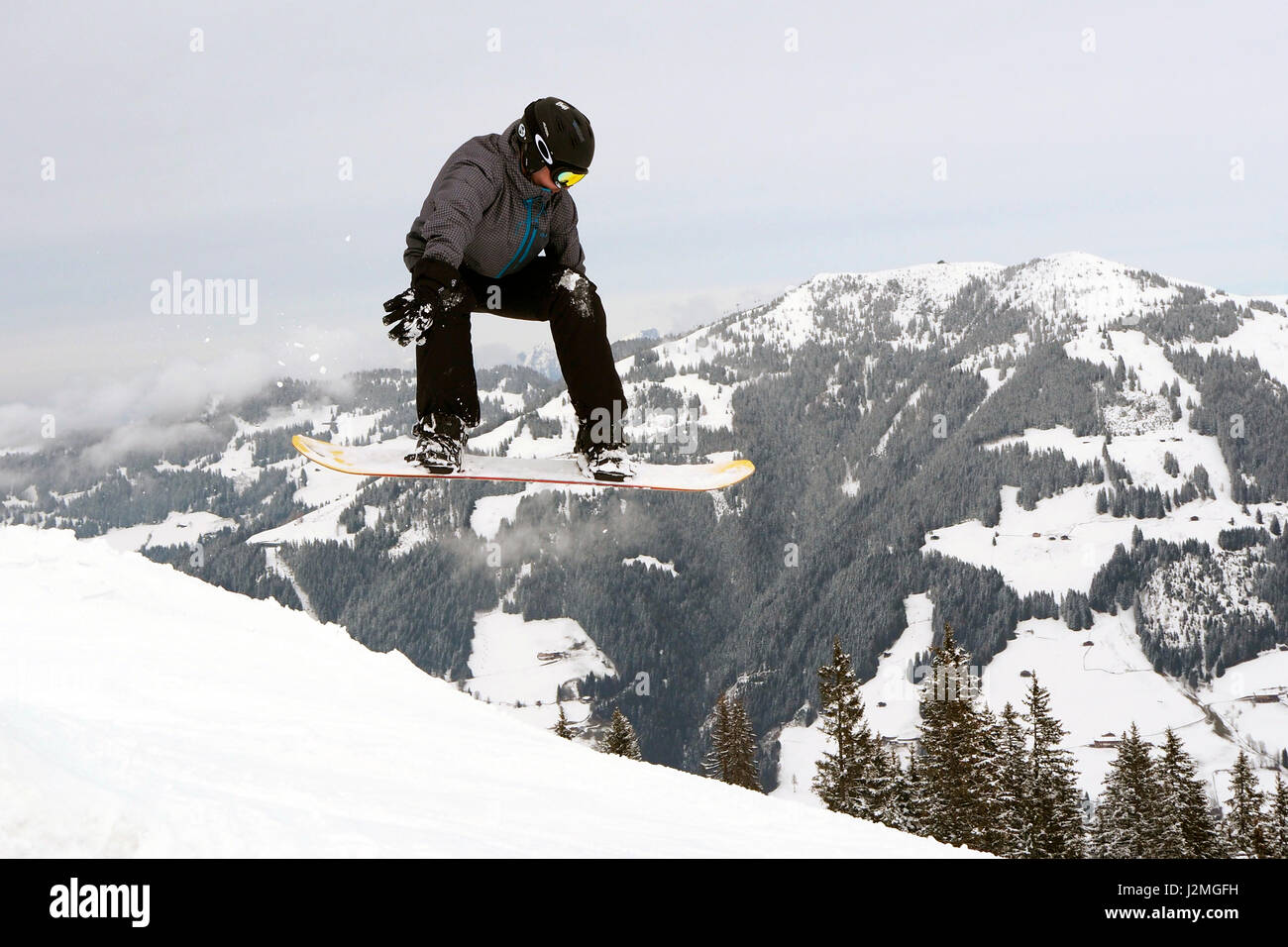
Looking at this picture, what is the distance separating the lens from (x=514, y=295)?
7512 mm

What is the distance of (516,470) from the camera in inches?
334

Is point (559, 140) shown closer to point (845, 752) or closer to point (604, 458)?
point (604, 458)

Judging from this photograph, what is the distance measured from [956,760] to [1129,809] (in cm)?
1421

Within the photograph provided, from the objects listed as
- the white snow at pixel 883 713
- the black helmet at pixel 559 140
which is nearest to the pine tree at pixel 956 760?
the black helmet at pixel 559 140

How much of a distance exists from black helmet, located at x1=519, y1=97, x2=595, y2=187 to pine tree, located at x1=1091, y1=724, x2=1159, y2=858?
154 feet

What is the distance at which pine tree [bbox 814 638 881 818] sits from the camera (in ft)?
127

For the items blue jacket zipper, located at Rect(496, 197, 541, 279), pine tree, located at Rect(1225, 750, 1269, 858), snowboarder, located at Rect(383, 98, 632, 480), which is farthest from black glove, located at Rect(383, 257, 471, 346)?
pine tree, located at Rect(1225, 750, 1269, 858)

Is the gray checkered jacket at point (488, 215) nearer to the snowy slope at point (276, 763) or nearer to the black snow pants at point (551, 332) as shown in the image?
the black snow pants at point (551, 332)

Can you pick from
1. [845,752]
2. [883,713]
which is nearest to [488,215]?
[845,752]

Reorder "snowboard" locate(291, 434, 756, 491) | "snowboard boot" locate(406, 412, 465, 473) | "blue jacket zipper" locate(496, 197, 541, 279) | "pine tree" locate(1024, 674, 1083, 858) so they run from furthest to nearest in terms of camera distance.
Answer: "pine tree" locate(1024, 674, 1083, 858)
"snowboard" locate(291, 434, 756, 491)
"snowboard boot" locate(406, 412, 465, 473)
"blue jacket zipper" locate(496, 197, 541, 279)

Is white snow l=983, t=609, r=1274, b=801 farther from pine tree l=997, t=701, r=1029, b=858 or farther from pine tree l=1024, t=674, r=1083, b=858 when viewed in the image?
pine tree l=997, t=701, r=1029, b=858

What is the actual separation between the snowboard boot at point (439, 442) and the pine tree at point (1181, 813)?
144 ft
